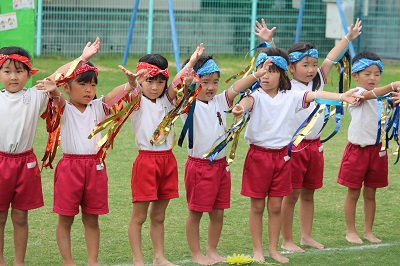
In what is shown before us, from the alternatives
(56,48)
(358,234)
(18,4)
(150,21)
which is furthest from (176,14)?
(358,234)

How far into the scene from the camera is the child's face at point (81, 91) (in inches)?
219

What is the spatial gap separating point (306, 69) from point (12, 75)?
222cm

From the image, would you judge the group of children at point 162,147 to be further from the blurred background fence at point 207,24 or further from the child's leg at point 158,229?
the blurred background fence at point 207,24

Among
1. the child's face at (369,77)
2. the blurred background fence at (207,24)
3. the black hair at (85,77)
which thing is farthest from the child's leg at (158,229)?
the blurred background fence at (207,24)

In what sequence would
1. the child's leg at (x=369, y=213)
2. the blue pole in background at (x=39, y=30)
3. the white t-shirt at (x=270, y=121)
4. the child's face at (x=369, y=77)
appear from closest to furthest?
the white t-shirt at (x=270, y=121), the child's face at (x=369, y=77), the child's leg at (x=369, y=213), the blue pole in background at (x=39, y=30)

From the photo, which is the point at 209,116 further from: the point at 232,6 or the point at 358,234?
the point at 232,6

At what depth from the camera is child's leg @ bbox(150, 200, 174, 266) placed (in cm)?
579

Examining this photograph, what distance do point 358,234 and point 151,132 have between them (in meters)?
2.16

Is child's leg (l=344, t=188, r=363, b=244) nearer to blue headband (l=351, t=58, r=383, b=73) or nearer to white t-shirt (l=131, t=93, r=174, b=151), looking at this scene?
blue headband (l=351, t=58, r=383, b=73)

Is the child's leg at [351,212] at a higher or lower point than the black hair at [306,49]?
lower

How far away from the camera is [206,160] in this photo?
5.86 m

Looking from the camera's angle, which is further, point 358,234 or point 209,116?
point 358,234

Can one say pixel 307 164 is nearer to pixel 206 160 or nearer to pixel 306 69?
pixel 306 69

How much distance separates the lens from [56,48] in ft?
50.0
